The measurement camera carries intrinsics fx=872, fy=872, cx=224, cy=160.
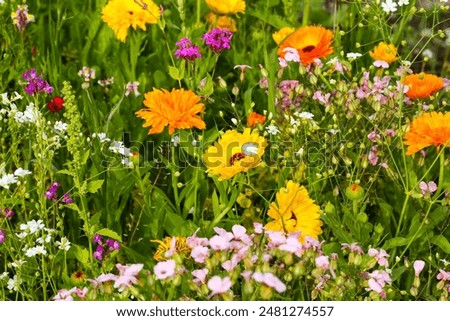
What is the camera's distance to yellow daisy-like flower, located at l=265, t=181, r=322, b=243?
190 centimetres

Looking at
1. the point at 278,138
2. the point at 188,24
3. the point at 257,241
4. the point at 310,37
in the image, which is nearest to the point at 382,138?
the point at 278,138

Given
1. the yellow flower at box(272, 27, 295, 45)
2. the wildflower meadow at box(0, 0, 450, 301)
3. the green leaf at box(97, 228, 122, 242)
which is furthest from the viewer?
the yellow flower at box(272, 27, 295, 45)

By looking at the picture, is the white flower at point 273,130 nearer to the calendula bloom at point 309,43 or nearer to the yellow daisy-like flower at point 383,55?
the calendula bloom at point 309,43

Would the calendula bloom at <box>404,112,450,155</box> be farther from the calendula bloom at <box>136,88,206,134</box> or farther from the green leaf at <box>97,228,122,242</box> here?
the green leaf at <box>97,228,122,242</box>

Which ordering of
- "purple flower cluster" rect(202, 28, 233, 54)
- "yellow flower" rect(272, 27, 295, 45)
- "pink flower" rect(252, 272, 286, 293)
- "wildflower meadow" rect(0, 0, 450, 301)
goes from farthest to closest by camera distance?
"yellow flower" rect(272, 27, 295, 45)
"purple flower cluster" rect(202, 28, 233, 54)
"wildflower meadow" rect(0, 0, 450, 301)
"pink flower" rect(252, 272, 286, 293)

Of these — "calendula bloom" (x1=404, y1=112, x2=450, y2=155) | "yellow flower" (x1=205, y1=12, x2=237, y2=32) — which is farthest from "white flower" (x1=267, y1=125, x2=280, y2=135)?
"yellow flower" (x1=205, y1=12, x2=237, y2=32)

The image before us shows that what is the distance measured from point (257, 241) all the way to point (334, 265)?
15 centimetres

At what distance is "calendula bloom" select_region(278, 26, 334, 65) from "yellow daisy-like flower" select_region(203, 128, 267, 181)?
354 mm

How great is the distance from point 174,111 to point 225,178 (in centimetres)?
20

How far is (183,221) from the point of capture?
6.57 feet

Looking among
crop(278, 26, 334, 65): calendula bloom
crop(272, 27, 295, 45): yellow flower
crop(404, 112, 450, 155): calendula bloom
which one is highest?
crop(278, 26, 334, 65): calendula bloom

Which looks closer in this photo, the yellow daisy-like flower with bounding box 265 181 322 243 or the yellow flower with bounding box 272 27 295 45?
the yellow daisy-like flower with bounding box 265 181 322 243

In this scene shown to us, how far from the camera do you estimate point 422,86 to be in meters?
2.14

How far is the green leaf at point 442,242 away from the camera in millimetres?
1936
